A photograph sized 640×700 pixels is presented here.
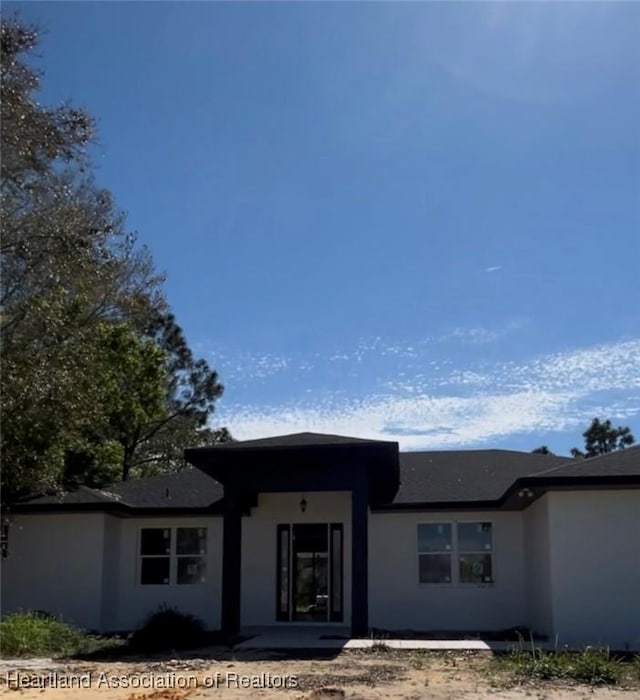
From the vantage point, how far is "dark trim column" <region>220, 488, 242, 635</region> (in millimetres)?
15492

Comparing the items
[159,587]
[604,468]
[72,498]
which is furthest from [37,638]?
[604,468]

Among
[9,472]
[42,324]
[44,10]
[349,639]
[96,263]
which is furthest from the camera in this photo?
[9,472]

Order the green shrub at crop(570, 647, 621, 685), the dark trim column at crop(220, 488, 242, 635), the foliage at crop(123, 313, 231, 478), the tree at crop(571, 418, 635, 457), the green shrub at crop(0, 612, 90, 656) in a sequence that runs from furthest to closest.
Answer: the tree at crop(571, 418, 635, 457) → the foliage at crop(123, 313, 231, 478) → the dark trim column at crop(220, 488, 242, 635) → the green shrub at crop(0, 612, 90, 656) → the green shrub at crop(570, 647, 621, 685)

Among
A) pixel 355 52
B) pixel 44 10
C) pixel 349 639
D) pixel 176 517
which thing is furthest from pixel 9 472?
pixel 355 52

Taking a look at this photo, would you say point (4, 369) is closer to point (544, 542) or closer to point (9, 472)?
point (9, 472)

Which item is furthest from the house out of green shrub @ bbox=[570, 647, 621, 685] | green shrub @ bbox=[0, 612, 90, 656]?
green shrub @ bbox=[570, 647, 621, 685]

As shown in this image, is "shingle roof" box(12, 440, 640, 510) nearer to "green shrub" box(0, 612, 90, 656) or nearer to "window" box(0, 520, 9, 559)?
"window" box(0, 520, 9, 559)

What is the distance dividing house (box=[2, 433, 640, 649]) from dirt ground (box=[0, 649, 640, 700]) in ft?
12.4


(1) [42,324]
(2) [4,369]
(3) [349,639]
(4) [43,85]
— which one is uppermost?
(4) [43,85]

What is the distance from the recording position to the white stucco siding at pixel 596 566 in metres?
14.5

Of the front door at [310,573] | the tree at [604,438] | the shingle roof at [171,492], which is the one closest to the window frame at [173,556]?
the shingle roof at [171,492]

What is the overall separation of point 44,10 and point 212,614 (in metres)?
12.9

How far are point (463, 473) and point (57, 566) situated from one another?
918cm

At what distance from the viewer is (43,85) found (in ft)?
37.1
